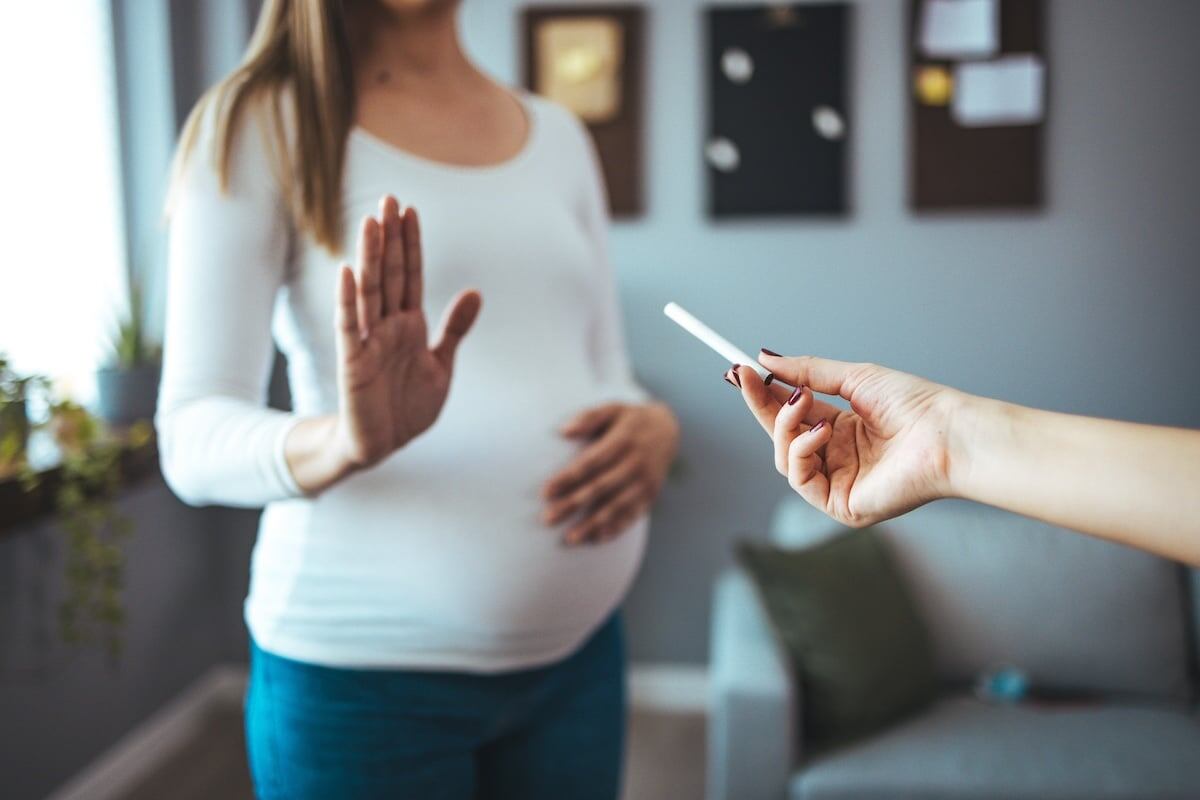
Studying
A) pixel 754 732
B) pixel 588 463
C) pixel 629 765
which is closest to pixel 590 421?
pixel 588 463

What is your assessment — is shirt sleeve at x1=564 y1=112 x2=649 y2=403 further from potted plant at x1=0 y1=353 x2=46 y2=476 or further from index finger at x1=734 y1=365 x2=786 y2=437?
potted plant at x1=0 y1=353 x2=46 y2=476

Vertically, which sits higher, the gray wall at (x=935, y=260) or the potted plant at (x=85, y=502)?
the gray wall at (x=935, y=260)

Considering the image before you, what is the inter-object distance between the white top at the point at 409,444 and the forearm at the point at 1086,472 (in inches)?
15.7

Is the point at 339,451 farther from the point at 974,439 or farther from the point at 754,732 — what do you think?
the point at 754,732

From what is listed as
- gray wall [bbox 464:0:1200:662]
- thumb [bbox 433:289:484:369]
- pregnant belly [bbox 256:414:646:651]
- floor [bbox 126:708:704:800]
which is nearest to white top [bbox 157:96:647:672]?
pregnant belly [bbox 256:414:646:651]

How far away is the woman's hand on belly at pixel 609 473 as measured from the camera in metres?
0.80

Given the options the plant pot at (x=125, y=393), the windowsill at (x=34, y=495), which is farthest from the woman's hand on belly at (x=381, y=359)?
the plant pot at (x=125, y=393)

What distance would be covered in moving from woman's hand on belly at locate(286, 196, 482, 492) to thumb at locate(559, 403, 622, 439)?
0.17 meters

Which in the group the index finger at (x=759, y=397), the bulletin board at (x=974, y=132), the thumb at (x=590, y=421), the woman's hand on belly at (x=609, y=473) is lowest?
the woman's hand on belly at (x=609, y=473)

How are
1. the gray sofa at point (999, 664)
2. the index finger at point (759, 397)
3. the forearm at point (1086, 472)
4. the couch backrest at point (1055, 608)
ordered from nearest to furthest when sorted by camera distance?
the forearm at point (1086, 472), the index finger at point (759, 397), the gray sofa at point (999, 664), the couch backrest at point (1055, 608)

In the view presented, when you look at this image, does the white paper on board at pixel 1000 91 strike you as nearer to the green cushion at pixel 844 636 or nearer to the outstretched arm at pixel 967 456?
the green cushion at pixel 844 636

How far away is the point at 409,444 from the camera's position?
0.76m

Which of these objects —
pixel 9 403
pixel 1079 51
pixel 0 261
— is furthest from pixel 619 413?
pixel 1079 51

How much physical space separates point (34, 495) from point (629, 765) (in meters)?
1.39
